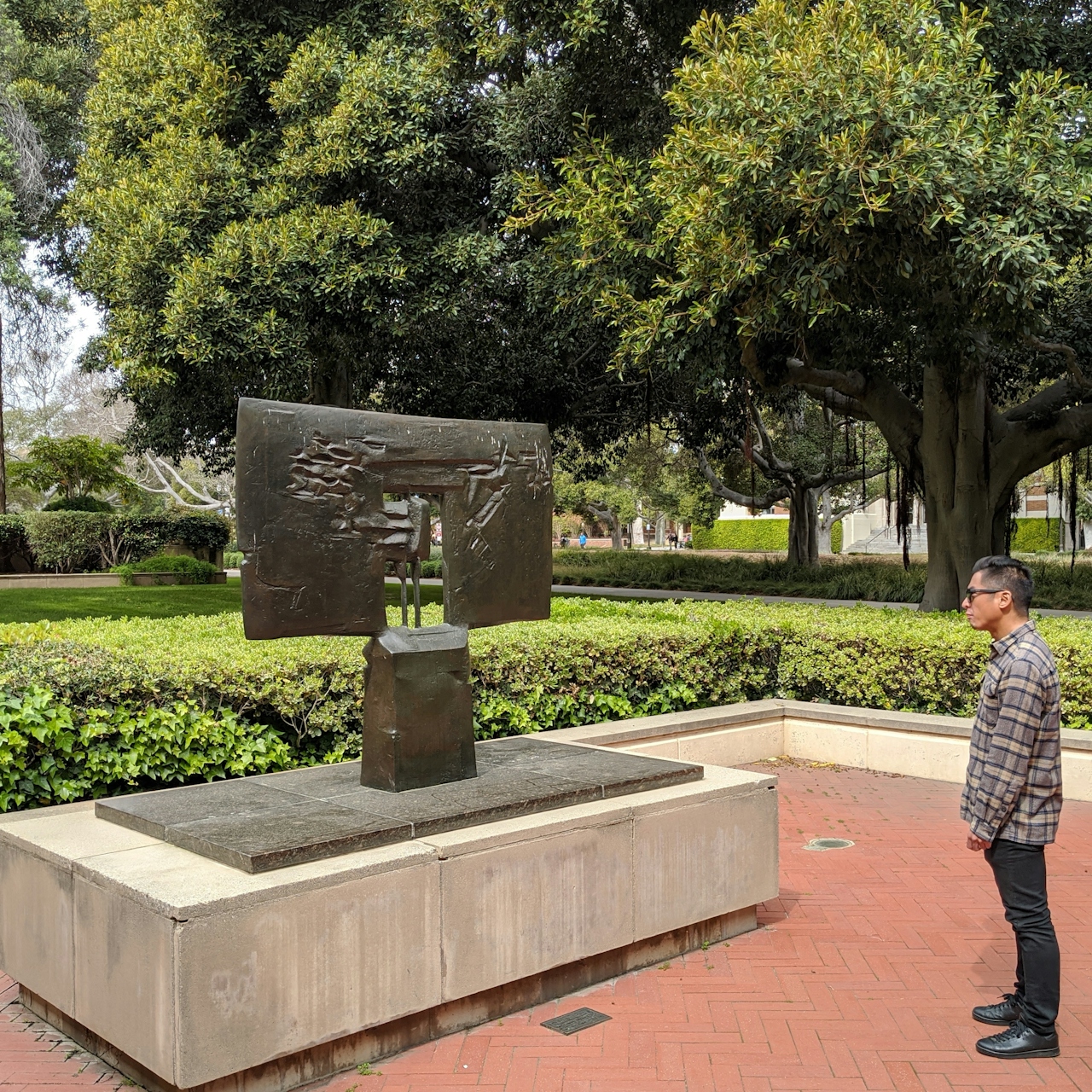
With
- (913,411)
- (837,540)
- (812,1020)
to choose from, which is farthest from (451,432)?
(837,540)

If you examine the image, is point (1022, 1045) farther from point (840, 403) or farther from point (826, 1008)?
point (840, 403)

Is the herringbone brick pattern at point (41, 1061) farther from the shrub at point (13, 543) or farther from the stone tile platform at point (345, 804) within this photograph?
the shrub at point (13, 543)

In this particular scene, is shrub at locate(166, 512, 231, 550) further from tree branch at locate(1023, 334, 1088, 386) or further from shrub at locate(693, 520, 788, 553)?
shrub at locate(693, 520, 788, 553)

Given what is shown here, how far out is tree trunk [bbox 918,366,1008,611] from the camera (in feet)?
46.5

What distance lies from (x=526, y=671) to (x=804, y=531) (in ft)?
84.1

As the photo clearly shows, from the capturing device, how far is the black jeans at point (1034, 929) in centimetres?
410

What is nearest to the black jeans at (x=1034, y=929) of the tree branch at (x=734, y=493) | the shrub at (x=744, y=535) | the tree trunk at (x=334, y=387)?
the tree trunk at (x=334, y=387)

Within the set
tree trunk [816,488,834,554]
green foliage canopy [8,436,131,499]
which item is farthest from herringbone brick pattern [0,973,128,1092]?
tree trunk [816,488,834,554]

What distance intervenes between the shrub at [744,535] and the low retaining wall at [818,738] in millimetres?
45683

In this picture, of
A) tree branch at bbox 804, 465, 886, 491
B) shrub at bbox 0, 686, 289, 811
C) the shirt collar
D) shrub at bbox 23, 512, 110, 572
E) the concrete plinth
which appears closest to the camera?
the concrete plinth

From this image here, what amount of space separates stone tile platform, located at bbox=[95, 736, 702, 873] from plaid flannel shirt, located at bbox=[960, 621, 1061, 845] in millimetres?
1679

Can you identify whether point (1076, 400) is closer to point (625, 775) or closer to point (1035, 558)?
point (625, 775)

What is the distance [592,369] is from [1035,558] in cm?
2161

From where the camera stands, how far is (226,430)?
65.0ft
